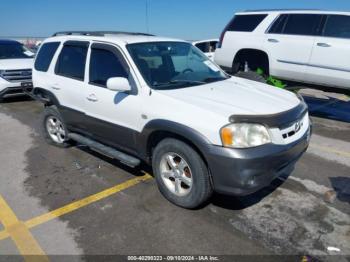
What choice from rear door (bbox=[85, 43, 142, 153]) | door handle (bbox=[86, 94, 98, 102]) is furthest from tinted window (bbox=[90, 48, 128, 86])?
door handle (bbox=[86, 94, 98, 102])

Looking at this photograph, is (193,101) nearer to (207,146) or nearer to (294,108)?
(207,146)

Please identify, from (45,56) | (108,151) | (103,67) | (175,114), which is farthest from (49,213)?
(45,56)

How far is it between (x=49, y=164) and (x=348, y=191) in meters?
4.17

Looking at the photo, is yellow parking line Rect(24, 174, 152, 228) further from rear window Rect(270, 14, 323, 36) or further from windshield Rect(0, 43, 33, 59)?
windshield Rect(0, 43, 33, 59)

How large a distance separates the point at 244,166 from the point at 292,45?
506 cm

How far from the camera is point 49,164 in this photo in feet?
16.7

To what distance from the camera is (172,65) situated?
4.32 metres

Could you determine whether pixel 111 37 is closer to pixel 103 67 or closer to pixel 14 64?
pixel 103 67

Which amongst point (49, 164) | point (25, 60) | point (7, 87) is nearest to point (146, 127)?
point (49, 164)

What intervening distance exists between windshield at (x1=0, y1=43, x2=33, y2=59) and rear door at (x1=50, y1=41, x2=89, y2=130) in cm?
621

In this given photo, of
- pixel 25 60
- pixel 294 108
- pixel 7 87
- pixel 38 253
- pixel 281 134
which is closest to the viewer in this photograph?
pixel 38 253

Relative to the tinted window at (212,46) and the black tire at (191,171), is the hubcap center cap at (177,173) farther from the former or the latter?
the tinted window at (212,46)

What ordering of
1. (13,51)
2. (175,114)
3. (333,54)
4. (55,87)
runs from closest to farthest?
(175,114)
(55,87)
(333,54)
(13,51)

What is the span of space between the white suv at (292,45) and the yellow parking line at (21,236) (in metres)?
6.07
